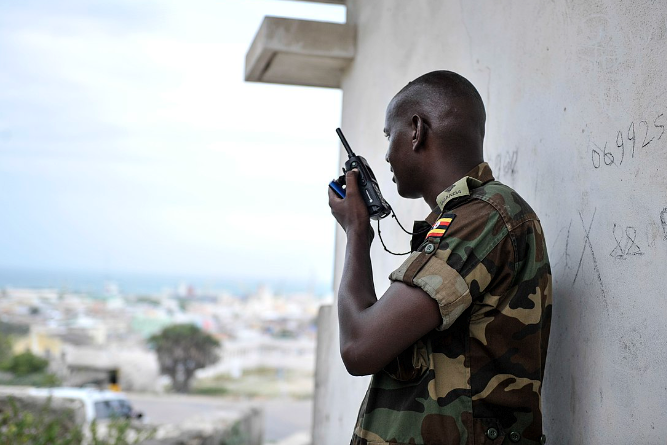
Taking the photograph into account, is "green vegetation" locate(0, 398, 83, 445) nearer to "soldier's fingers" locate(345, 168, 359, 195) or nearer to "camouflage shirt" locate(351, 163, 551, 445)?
"soldier's fingers" locate(345, 168, 359, 195)

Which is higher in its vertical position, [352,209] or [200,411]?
[352,209]

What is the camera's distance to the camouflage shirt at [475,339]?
1564 millimetres

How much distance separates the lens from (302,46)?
4316mm

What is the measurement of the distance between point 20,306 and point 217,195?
2921cm

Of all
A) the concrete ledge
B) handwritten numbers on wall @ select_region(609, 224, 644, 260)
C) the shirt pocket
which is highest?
the concrete ledge

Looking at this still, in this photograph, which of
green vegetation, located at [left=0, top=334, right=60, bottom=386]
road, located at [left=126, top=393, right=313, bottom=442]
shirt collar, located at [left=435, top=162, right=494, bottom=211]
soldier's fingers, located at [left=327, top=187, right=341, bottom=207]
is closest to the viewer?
shirt collar, located at [left=435, top=162, right=494, bottom=211]

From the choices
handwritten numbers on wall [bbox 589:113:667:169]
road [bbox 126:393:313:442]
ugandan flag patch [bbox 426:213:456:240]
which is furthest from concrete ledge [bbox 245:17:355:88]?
road [bbox 126:393:313:442]

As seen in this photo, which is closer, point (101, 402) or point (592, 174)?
point (592, 174)

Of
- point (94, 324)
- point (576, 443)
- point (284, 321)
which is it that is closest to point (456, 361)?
point (576, 443)

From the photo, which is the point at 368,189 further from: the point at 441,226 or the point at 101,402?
the point at 101,402

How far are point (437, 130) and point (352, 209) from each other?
0.28 meters

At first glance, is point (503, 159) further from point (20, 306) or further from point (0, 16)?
point (0, 16)

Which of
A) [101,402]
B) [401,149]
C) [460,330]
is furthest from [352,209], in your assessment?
[101,402]

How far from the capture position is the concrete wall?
5.13 ft
